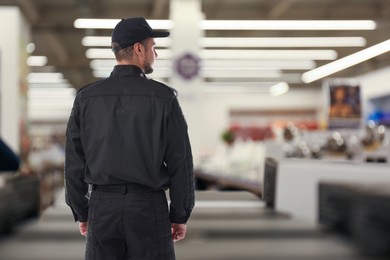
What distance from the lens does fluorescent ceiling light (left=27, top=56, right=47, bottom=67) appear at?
6.27 meters

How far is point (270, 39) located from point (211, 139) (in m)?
5.94

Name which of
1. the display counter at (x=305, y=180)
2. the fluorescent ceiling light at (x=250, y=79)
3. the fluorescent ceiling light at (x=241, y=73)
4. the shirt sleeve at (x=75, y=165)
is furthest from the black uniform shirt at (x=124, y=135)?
the fluorescent ceiling light at (x=250, y=79)

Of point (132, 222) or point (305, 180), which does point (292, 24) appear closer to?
point (305, 180)

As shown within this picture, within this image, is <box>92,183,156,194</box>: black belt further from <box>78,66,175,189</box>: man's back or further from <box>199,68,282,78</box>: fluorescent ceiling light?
<box>199,68,282,78</box>: fluorescent ceiling light

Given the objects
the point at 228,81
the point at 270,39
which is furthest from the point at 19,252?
the point at 228,81

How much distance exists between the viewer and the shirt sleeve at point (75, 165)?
1.02 metres

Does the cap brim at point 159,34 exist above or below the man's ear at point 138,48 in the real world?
above

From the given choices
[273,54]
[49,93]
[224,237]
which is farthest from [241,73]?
[224,237]

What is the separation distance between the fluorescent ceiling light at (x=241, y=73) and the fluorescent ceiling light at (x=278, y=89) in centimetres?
212

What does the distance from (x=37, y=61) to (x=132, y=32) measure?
6.59 m

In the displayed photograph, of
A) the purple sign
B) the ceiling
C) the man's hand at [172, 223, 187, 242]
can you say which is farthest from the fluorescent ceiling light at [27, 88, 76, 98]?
the man's hand at [172, 223, 187, 242]

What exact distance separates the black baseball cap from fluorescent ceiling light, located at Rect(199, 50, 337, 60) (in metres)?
8.26

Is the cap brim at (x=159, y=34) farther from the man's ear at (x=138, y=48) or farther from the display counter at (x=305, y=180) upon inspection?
the display counter at (x=305, y=180)

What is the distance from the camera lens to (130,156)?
3.34ft
